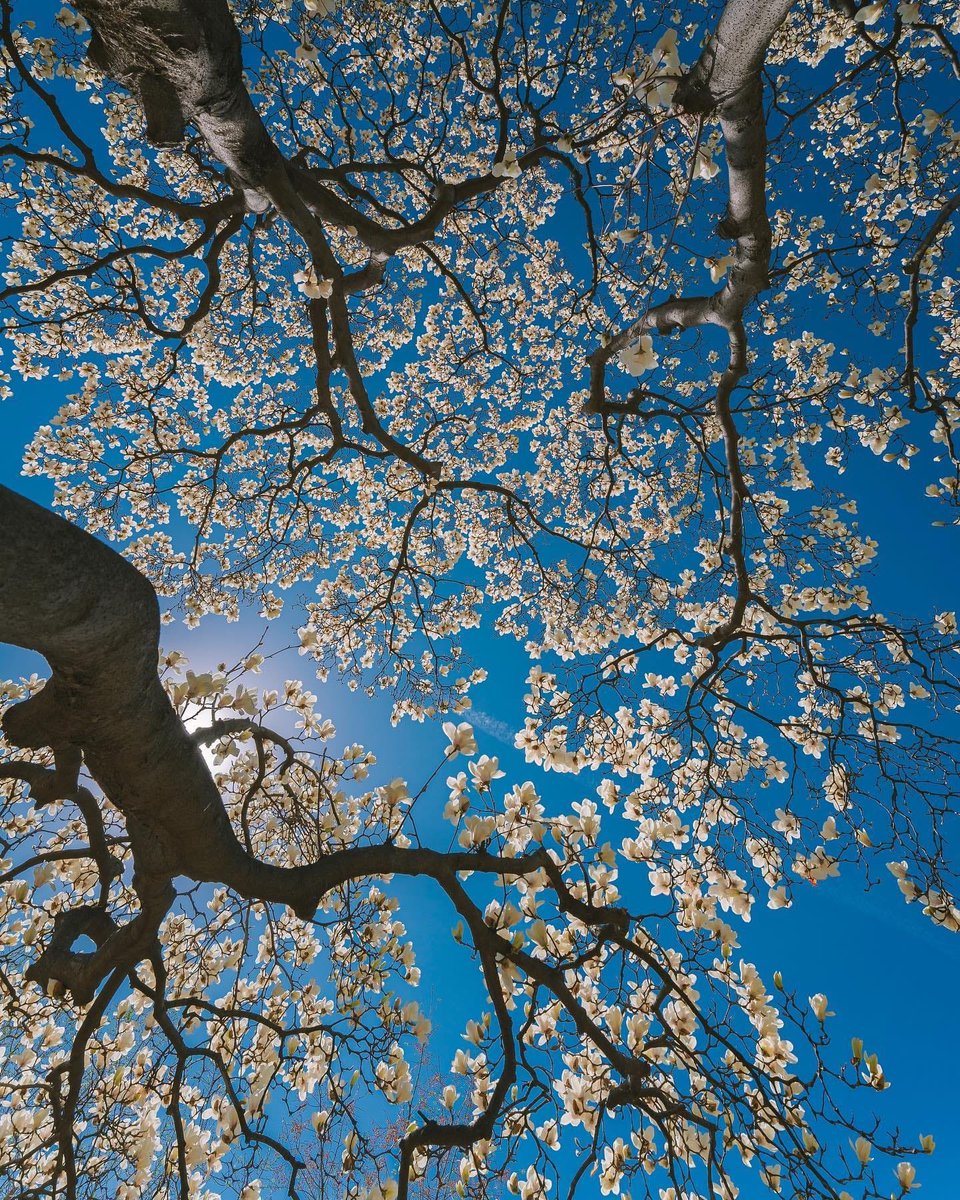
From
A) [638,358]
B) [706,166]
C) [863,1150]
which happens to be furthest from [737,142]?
[863,1150]

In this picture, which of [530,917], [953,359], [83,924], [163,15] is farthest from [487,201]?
[83,924]

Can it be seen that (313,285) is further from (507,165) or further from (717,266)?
(717,266)

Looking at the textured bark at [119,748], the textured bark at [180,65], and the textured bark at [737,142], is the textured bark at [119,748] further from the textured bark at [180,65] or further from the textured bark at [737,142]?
the textured bark at [737,142]

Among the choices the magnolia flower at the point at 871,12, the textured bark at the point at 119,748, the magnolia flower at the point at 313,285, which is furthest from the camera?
the magnolia flower at the point at 313,285

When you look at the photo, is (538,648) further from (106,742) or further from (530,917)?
(106,742)

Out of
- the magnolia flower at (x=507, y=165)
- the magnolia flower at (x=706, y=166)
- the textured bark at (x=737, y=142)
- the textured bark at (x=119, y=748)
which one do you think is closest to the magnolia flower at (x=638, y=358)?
the magnolia flower at (x=706, y=166)

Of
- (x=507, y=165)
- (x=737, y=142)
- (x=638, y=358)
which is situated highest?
(x=507, y=165)

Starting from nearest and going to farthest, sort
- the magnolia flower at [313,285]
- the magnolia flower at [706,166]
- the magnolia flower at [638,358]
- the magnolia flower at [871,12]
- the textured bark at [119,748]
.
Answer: the textured bark at [119,748], the magnolia flower at [706,166], the magnolia flower at [638,358], the magnolia flower at [871,12], the magnolia flower at [313,285]

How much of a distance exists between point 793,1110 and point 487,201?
656 centimetres

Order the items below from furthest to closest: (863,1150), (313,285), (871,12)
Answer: (313,285) < (871,12) < (863,1150)

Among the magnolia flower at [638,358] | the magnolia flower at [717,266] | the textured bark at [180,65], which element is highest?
the magnolia flower at [717,266]

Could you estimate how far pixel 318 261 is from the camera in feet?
10.1

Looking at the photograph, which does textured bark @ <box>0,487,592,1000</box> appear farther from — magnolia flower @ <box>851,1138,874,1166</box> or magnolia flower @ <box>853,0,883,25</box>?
magnolia flower @ <box>853,0,883,25</box>

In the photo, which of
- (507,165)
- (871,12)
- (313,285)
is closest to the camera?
(871,12)
